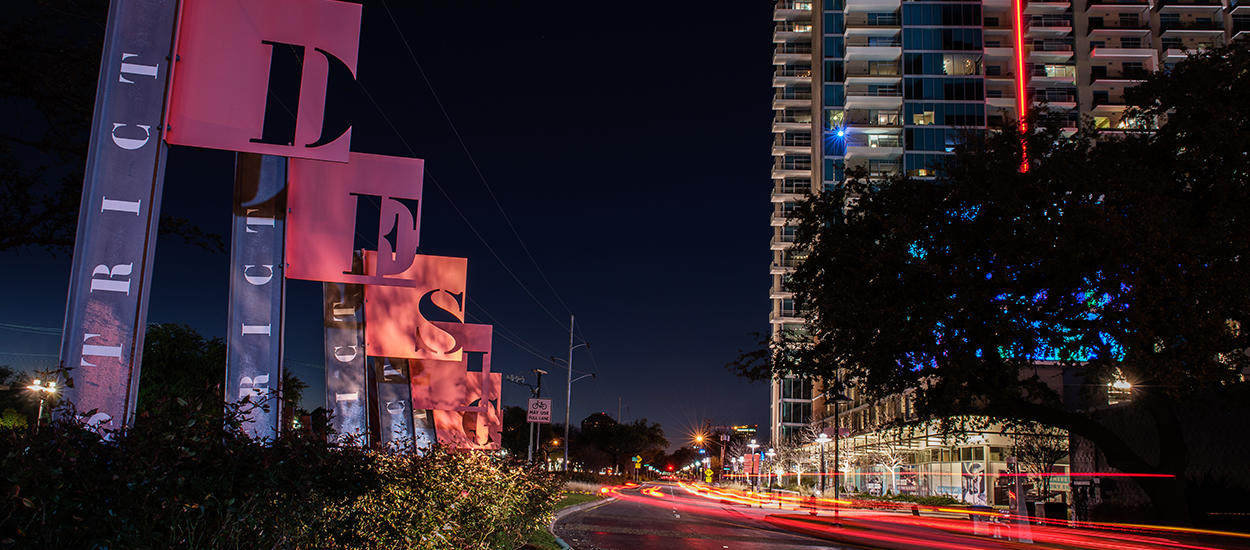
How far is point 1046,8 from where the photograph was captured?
103 meters

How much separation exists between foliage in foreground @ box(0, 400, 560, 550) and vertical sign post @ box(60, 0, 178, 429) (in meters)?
2.28

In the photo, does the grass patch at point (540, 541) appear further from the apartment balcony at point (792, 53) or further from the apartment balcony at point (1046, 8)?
the apartment balcony at point (792, 53)

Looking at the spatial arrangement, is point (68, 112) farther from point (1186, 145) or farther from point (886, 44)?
point (886, 44)

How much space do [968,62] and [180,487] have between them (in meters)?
107

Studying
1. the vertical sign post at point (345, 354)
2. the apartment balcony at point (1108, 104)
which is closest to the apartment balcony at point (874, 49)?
the apartment balcony at point (1108, 104)

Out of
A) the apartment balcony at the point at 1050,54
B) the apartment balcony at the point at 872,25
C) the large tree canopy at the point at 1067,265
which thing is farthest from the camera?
the apartment balcony at the point at 872,25

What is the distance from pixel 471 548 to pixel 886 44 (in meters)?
105

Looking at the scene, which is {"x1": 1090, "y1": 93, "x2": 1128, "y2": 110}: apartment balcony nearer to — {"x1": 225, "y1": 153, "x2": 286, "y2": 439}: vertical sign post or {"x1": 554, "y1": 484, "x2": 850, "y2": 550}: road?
{"x1": 554, "y1": 484, "x2": 850, "y2": 550}: road

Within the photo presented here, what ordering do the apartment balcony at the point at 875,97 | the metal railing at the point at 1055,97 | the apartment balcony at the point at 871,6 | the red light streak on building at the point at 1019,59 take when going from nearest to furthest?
the metal railing at the point at 1055,97, the red light streak on building at the point at 1019,59, the apartment balcony at the point at 875,97, the apartment balcony at the point at 871,6

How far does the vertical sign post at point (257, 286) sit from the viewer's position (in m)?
10.6

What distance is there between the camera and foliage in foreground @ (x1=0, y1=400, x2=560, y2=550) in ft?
13.7

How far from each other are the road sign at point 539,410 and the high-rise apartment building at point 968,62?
6233 cm

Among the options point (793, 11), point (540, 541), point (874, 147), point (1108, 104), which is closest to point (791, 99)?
point (793, 11)

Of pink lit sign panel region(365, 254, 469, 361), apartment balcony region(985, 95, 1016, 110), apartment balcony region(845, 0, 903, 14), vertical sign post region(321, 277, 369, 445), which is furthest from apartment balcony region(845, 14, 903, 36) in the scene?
vertical sign post region(321, 277, 369, 445)
